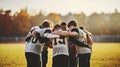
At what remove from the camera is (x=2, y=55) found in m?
8.38

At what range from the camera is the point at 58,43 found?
14.5ft

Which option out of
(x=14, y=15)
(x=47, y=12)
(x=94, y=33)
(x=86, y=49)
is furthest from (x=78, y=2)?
(x=86, y=49)

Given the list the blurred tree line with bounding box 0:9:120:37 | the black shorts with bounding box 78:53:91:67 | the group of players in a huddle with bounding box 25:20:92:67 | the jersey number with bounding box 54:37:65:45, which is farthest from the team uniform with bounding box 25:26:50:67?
the blurred tree line with bounding box 0:9:120:37

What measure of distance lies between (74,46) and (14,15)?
4174 millimetres

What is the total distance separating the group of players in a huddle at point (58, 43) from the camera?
4.41 metres

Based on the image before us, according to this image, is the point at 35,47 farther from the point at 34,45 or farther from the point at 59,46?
the point at 59,46

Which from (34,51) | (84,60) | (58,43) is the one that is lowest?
(84,60)

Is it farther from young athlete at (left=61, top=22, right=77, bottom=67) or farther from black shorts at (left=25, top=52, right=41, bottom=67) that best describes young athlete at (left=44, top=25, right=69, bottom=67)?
young athlete at (left=61, top=22, right=77, bottom=67)

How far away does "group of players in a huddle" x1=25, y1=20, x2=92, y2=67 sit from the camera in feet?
14.5

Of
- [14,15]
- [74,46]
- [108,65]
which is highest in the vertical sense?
[14,15]

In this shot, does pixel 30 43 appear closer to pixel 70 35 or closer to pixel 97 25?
pixel 70 35

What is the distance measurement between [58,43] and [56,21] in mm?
4029

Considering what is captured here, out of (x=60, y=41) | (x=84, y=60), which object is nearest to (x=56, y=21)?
(x=84, y=60)

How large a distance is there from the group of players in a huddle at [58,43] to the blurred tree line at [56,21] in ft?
10.3
